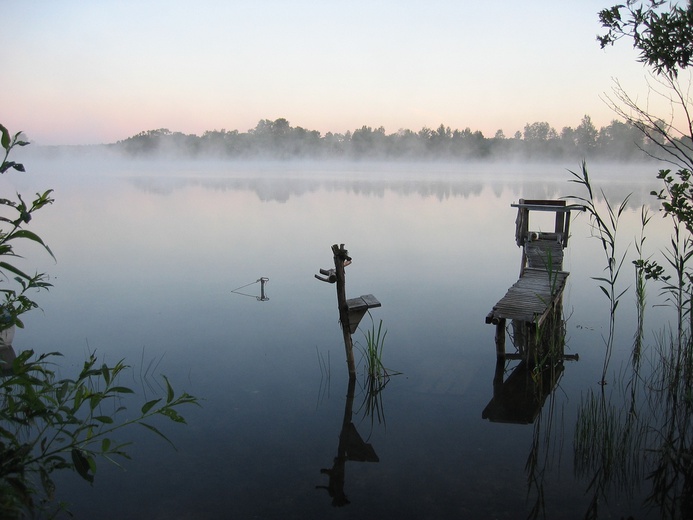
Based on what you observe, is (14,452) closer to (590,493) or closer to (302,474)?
(302,474)

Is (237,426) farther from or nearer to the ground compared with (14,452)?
nearer to the ground

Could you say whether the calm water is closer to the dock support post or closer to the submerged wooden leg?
the submerged wooden leg

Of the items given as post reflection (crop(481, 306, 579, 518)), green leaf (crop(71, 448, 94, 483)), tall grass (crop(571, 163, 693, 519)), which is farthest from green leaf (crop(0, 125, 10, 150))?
tall grass (crop(571, 163, 693, 519))

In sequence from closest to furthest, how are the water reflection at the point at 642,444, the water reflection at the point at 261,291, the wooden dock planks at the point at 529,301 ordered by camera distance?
the water reflection at the point at 642,444, the wooden dock planks at the point at 529,301, the water reflection at the point at 261,291

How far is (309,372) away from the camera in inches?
282

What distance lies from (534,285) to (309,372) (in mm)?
3568

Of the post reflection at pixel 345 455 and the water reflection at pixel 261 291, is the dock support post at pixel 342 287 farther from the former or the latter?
the water reflection at pixel 261 291

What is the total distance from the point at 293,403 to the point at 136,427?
65.6 inches

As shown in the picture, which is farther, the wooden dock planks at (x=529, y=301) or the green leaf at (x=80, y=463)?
the wooden dock planks at (x=529, y=301)

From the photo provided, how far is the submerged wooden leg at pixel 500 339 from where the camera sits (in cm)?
704

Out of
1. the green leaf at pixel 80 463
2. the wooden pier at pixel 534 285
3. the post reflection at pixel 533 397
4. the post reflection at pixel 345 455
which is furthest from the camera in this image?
the wooden pier at pixel 534 285

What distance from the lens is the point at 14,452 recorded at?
2156mm

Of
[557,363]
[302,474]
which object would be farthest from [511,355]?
[302,474]

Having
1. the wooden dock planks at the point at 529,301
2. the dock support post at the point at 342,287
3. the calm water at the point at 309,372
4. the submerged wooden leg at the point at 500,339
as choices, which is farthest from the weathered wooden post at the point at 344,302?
the submerged wooden leg at the point at 500,339
